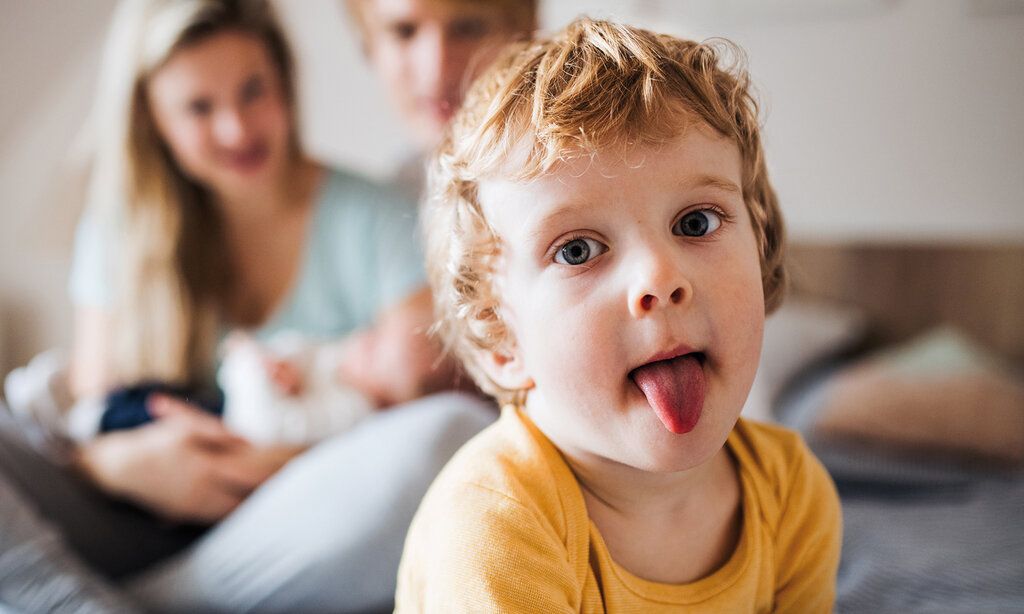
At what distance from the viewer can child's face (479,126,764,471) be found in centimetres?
48

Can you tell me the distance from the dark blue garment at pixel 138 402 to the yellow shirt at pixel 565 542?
0.81m

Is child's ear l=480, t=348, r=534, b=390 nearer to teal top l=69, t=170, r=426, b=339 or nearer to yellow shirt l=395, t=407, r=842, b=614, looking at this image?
yellow shirt l=395, t=407, r=842, b=614

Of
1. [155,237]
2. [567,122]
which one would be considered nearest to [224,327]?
[155,237]

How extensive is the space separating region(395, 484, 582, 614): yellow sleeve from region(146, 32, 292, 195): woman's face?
3.10 feet

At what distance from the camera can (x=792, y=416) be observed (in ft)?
4.88

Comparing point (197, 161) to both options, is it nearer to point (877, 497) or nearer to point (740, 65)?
point (740, 65)

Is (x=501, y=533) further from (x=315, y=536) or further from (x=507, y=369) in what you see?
(x=315, y=536)

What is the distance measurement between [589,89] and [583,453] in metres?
0.24

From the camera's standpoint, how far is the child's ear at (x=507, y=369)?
0.57 meters

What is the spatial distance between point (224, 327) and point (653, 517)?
103 cm

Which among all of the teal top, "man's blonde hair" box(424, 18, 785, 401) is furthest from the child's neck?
the teal top

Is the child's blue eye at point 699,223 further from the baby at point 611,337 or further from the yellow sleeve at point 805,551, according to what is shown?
the yellow sleeve at point 805,551

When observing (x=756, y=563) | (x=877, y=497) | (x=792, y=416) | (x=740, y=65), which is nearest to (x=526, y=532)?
(x=756, y=563)

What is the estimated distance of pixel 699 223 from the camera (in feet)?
1.68
